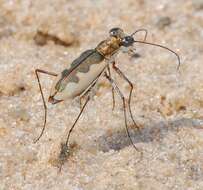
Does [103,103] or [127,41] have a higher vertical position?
→ [127,41]

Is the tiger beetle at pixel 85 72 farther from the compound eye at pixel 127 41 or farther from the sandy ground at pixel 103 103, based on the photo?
the sandy ground at pixel 103 103

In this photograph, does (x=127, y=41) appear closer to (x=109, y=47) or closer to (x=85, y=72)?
(x=109, y=47)

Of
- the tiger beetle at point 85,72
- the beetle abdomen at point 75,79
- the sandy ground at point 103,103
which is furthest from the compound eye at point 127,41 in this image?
the sandy ground at point 103,103

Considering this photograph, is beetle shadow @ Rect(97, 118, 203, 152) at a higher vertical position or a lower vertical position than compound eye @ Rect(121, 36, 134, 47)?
lower

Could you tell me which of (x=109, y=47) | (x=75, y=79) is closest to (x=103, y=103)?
(x=109, y=47)

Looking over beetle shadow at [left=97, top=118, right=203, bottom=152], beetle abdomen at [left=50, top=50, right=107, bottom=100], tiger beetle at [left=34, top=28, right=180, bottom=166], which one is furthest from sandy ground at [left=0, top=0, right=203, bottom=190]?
beetle abdomen at [left=50, top=50, right=107, bottom=100]

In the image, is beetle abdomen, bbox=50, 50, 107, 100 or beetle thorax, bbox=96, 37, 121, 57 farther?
beetle thorax, bbox=96, 37, 121, 57

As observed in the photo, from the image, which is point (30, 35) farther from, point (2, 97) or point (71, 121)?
point (71, 121)

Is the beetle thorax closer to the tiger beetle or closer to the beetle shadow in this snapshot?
the tiger beetle

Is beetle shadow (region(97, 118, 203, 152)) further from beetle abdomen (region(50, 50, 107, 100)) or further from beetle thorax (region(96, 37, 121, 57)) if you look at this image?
beetle thorax (region(96, 37, 121, 57))
